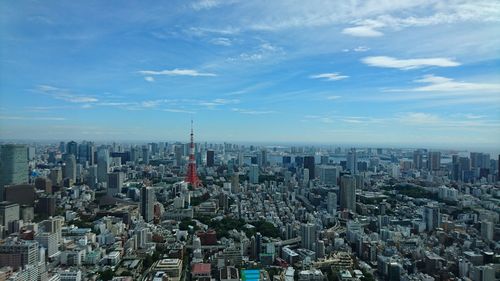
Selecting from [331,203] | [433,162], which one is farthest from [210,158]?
[433,162]

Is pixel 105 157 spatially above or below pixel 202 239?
above

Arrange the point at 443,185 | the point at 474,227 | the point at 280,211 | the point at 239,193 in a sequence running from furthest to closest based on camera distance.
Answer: the point at 239,193
the point at 443,185
the point at 280,211
the point at 474,227

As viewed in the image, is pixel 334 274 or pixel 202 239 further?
pixel 202 239

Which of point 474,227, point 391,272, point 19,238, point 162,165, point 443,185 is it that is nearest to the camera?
point 391,272

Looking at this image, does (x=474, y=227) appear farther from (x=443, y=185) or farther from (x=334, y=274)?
(x=443, y=185)

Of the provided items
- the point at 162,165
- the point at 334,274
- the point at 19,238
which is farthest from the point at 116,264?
the point at 162,165

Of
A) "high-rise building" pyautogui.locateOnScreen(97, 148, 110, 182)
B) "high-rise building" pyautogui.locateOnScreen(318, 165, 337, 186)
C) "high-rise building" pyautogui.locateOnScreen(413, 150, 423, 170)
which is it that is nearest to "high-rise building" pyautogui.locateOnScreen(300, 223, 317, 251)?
"high-rise building" pyautogui.locateOnScreen(318, 165, 337, 186)
